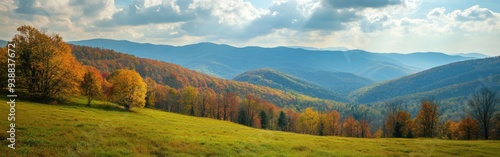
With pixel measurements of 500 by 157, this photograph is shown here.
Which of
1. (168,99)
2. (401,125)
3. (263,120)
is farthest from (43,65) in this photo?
(401,125)

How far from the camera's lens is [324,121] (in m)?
122

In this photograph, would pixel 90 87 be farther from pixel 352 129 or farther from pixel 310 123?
pixel 352 129

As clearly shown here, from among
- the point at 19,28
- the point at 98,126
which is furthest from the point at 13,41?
the point at 98,126

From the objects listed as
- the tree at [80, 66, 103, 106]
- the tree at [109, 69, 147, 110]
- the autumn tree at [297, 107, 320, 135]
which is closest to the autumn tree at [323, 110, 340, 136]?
the autumn tree at [297, 107, 320, 135]

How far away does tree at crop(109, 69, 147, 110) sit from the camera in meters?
65.7

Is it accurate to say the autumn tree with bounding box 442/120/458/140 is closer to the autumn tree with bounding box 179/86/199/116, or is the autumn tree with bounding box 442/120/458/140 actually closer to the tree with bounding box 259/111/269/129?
the tree with bounding box 259/111/269/129

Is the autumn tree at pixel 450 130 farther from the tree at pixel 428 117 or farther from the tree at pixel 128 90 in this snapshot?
the tree at pixel 128 90

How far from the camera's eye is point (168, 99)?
13200cm

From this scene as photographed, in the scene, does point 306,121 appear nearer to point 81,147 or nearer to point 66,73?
point 66,73

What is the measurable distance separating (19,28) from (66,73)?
34.8 feet

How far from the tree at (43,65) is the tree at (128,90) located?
9731mm

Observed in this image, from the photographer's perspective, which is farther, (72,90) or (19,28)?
(72,90)

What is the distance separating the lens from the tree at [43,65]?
51688mm

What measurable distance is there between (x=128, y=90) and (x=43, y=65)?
17679 millimetres
